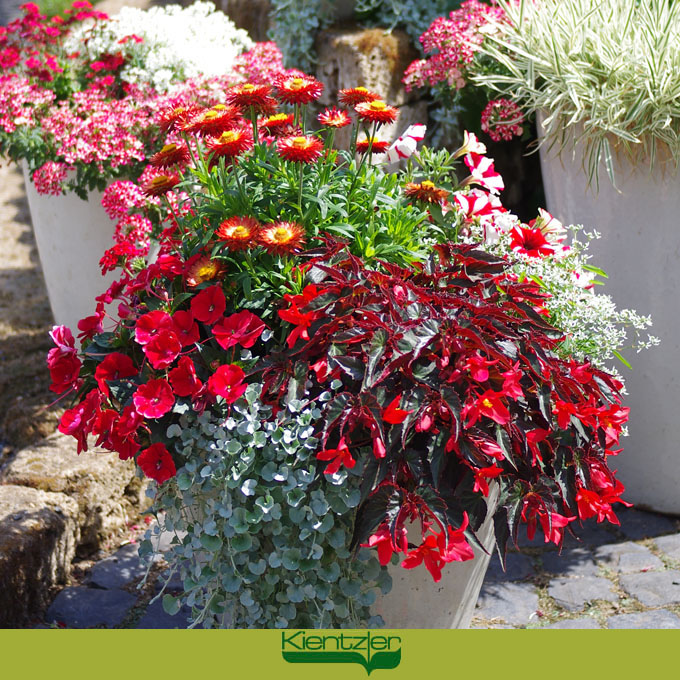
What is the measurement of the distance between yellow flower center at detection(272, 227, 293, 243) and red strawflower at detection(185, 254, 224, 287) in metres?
0.17

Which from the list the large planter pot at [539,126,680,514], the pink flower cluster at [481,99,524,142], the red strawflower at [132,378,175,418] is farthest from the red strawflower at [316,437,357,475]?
the pink flower cluster at [481,99,524,142]

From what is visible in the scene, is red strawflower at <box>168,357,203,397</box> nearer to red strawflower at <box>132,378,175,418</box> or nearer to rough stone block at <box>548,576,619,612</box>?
red strawflower at <box>132,378,175,418</box>

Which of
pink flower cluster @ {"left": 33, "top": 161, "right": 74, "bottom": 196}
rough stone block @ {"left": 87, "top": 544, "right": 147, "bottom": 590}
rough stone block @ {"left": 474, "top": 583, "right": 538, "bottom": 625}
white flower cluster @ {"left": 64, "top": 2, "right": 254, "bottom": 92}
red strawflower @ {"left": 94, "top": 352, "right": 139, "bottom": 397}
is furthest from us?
white flower cluster @ {"left": 64, "top": 2, "right": 254, "bottom": 92}

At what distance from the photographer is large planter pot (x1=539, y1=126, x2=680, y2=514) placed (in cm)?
243

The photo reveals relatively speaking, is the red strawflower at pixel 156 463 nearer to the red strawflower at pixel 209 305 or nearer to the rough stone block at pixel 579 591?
the red strawflower at pixel 209 305

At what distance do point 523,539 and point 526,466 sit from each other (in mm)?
1110

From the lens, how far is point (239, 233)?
1603 millimetres

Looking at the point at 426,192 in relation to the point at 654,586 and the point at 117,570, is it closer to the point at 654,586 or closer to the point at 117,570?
the point at 654,586

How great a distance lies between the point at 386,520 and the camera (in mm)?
1497

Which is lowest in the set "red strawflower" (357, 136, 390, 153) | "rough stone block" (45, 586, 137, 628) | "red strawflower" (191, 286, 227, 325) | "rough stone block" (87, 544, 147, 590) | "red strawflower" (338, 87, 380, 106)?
"rough stone block" (87, 544, 147, 590)

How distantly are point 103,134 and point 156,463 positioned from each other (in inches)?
61.5

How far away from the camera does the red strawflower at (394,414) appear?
1.49m

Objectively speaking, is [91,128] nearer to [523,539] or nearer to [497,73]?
[497,73]
